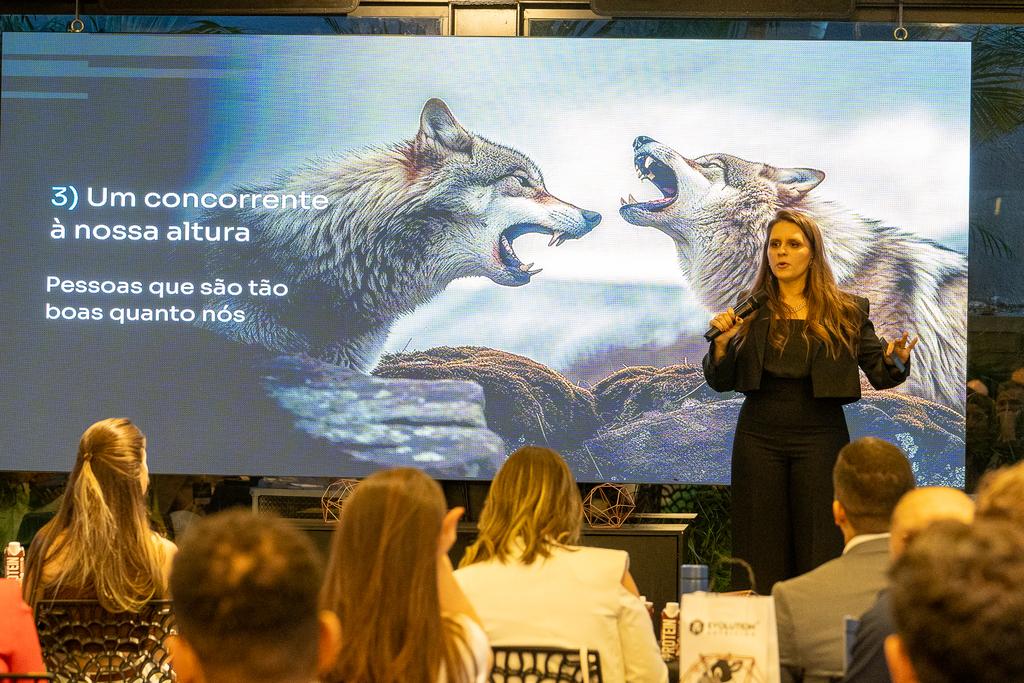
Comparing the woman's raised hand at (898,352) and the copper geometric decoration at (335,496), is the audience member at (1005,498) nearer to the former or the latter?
the woman's raised hand at (898,352)

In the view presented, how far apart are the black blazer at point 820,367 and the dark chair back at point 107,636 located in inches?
83.8

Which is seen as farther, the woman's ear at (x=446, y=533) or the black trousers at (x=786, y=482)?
the black trousers at (x=786, y=482)

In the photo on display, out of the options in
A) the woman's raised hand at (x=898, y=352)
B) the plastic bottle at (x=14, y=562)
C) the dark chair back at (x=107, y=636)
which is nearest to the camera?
the dark chair back at (x=107, y=636)

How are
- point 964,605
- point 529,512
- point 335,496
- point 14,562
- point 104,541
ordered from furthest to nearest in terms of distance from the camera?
point 335,496, point 14,562, point 104,541, point 529,512, point 964,605

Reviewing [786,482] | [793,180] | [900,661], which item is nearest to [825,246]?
[793,180]

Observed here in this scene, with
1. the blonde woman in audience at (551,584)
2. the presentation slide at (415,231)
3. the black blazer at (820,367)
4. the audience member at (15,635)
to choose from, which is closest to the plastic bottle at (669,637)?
the blonde woman in audience at (551,584)

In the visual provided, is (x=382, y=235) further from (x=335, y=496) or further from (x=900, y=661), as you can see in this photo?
(x=900, y=661)

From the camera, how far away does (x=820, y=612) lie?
2.40 meters

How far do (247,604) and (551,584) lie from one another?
1.30 metres

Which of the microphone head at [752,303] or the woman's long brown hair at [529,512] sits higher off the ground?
the microphone head at [752,303]

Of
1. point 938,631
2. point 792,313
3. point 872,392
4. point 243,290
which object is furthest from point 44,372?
point 938,631

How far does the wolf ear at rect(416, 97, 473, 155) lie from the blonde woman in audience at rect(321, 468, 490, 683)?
3360mm

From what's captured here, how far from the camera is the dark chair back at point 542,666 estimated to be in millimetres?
2381

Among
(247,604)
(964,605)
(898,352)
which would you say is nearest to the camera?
(964,605)
